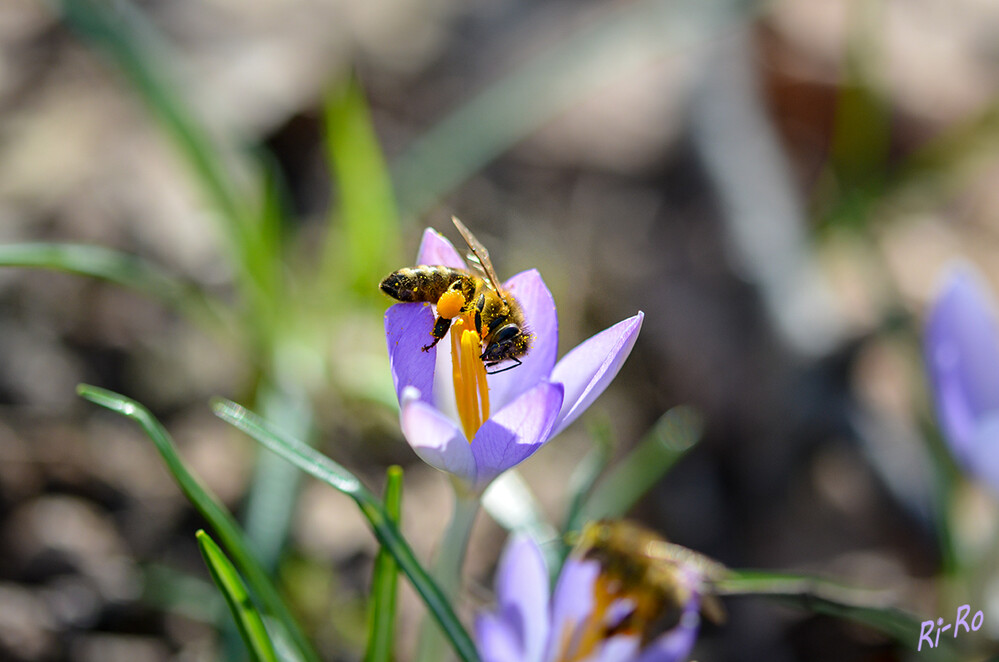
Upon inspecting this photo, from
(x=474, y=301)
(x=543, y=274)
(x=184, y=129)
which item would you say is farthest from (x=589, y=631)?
(x=543, y=274)

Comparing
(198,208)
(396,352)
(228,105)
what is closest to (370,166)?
(198,208)

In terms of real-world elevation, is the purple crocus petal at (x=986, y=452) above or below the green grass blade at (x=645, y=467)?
below

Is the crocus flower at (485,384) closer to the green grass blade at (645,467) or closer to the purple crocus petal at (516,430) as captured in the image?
the purple crocus petal at (516,430)

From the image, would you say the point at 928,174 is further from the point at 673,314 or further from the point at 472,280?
the point at 472,280

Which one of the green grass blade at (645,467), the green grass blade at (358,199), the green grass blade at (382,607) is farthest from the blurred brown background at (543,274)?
the green grass blade at (382,607)

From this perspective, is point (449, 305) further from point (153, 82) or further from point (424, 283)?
point (153, 82)

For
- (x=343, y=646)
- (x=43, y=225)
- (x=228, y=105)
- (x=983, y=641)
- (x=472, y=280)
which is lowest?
(x=983, y=641)
